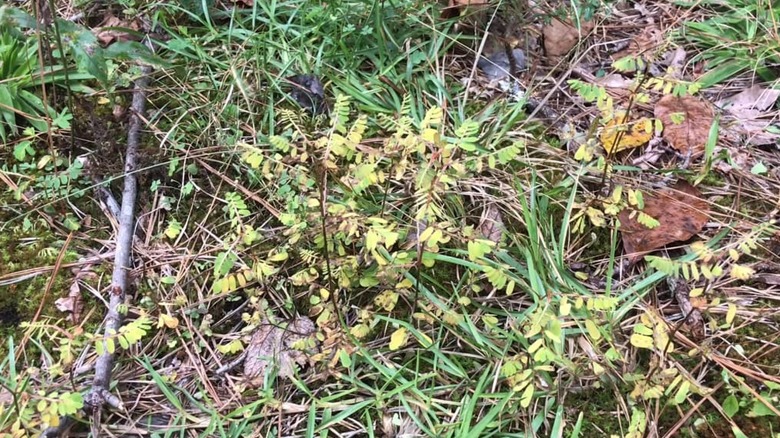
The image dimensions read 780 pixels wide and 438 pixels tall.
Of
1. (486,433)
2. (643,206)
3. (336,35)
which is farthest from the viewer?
(336,35)

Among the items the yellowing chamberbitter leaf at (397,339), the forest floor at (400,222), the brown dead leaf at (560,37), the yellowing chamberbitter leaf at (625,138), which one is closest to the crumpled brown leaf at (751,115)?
the forest floor at (400,222)

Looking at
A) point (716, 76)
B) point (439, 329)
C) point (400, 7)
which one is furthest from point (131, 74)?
point (716, 76)

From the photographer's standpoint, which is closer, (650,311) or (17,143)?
(650,311)

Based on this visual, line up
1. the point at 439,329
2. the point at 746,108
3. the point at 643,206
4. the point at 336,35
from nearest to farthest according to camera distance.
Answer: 1. the point at 439,329
2. the point at 643,206
3. the point at 746,108
4. the point at 336,35

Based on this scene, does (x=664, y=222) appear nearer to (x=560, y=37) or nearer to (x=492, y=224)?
(x=492, y=224)

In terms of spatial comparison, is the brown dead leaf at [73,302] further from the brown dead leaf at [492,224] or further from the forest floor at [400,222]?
the brown dead leaf at [492,224]

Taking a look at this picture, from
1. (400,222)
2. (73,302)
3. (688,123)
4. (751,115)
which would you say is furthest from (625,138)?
(73,302)

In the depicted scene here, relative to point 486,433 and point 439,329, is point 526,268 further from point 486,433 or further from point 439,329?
point 486,433
